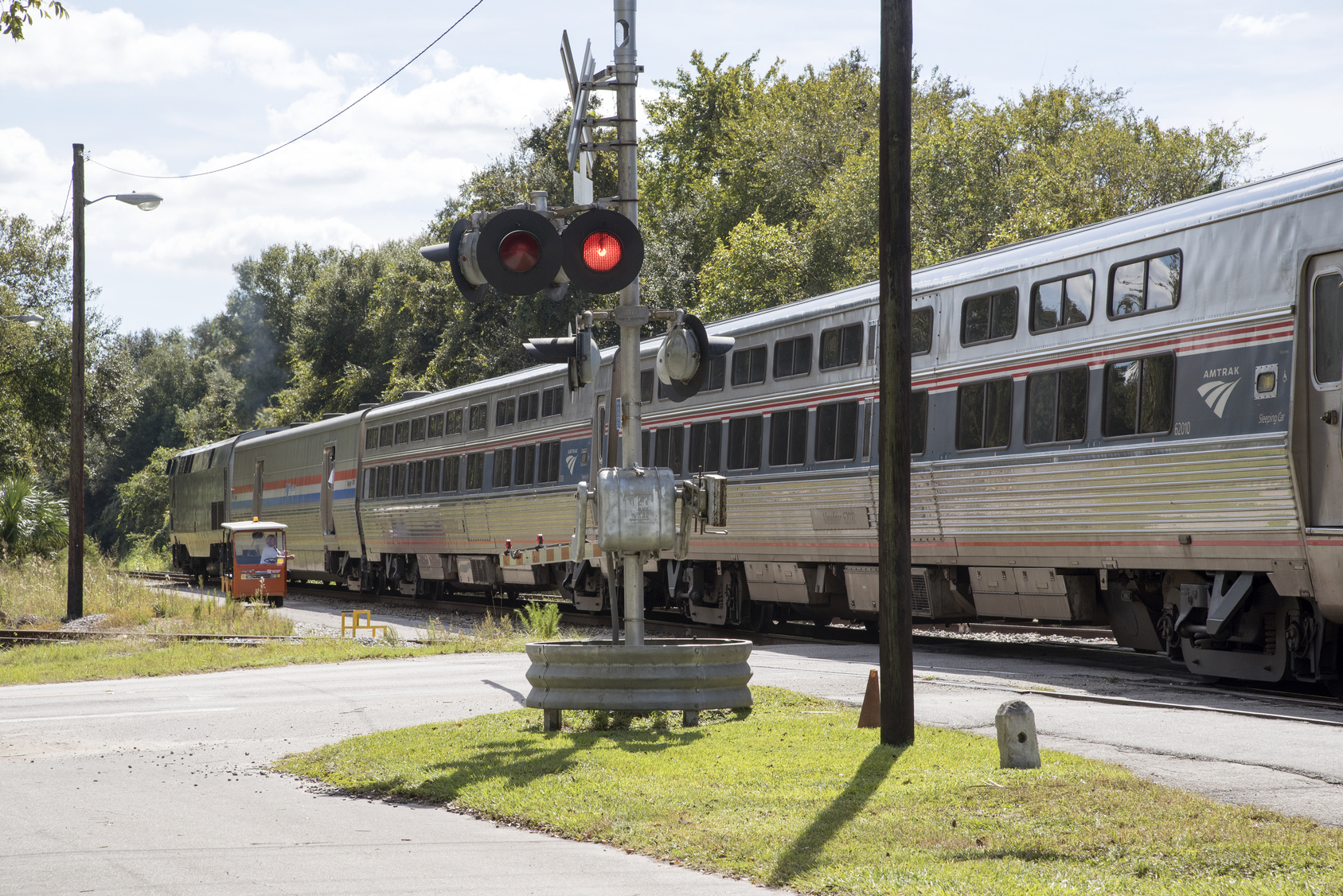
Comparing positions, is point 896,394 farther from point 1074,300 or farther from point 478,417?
point 478,417

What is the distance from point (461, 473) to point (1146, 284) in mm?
18145

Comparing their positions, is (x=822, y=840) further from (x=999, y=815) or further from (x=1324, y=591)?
(x=1324, y=591)

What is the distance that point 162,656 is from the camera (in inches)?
701

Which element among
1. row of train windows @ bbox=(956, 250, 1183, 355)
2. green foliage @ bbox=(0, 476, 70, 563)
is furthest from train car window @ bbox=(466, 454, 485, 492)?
row of train windows @ bbox=(956, 250, 1183, 355)

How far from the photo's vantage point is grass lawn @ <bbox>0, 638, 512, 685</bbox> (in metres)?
16.4

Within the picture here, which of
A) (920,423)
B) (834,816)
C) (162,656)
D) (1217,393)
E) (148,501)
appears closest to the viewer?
(834,816)

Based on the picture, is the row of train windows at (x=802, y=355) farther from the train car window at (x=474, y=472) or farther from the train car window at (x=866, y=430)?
the train car window at (x=474, y=472)

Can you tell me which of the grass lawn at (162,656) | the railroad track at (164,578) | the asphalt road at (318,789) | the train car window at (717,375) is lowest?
the railroad track at (164,578)

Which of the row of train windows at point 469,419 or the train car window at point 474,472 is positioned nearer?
the row of train windows at point 469,419

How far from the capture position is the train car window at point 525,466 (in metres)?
25.5

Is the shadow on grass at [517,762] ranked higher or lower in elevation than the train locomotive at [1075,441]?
lower

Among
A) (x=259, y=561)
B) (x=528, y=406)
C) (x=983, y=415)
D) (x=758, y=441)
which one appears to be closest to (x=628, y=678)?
(x=983, y=415)

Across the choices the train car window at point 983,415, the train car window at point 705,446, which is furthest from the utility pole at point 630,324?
the train car window at point 705,446

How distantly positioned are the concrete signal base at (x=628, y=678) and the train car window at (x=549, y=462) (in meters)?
14.2
